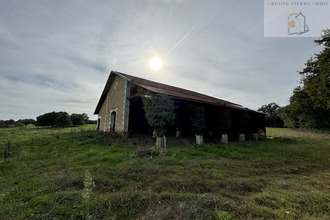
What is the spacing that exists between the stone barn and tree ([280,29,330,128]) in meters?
8.70

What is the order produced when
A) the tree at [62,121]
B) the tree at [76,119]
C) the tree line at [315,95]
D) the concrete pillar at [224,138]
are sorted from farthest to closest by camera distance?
the tree at [76,119]
the tree at [62,121]
the tree line at [315,95]
the concrete pillar at [224,138]

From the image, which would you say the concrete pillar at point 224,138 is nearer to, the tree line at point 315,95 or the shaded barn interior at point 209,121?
the shaded barn interior at point 209,121

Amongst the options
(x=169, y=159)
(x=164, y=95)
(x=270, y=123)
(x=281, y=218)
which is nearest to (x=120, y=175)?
(x=169, y=159)

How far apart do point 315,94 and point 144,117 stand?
881 inches

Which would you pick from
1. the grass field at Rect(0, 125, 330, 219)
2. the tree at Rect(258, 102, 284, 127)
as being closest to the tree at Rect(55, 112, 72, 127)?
the grass field at Rect(0, 125, 330, 219)

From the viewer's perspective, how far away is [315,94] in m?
18.4

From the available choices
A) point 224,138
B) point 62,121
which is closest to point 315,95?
point 224,138

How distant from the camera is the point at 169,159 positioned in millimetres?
5918

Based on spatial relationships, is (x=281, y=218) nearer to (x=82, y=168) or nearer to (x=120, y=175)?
(x=120, y=175)

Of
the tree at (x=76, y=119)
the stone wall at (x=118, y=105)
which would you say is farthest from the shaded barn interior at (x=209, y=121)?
the tree at (x=76, y=119)

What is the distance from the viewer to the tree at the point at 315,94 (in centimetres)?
1578

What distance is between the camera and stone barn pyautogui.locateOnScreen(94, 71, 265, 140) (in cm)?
1138

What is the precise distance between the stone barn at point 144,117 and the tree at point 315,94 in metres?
8.70

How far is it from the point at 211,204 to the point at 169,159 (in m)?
3.31
